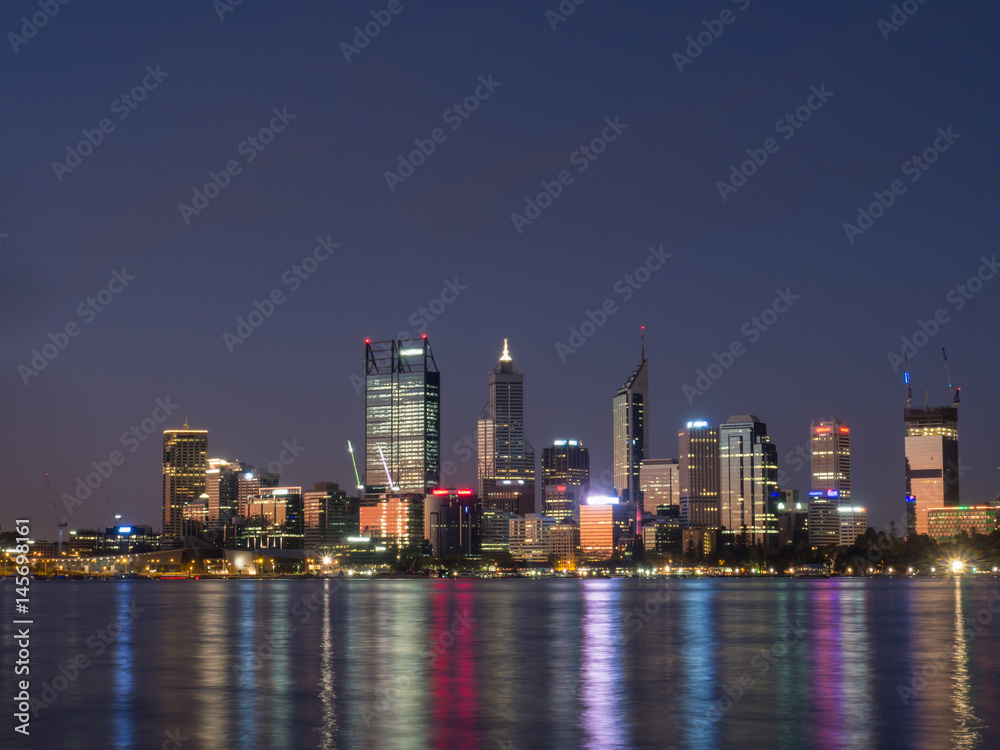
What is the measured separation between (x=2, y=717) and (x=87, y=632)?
5270 cm

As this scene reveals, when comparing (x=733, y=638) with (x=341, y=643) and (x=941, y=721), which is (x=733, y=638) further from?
(x=941, y=721)

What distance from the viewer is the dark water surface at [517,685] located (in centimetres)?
3981

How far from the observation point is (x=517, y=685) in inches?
2125

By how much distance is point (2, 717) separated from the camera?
4453 centimetres

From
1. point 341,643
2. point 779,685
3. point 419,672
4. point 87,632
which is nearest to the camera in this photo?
point 779,685

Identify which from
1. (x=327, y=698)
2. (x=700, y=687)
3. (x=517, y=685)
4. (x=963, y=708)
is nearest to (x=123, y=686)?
(x=327, y=698)

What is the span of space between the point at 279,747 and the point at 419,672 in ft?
73.0

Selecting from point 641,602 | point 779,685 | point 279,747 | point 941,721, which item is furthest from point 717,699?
point 641,602

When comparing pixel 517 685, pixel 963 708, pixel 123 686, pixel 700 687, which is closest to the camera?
pixel 963 708

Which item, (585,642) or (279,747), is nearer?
(279,747)

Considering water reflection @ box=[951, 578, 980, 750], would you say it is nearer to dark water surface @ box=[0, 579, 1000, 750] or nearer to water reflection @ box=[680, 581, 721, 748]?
dark water surface @ box=[0, 579, 1000, 750]

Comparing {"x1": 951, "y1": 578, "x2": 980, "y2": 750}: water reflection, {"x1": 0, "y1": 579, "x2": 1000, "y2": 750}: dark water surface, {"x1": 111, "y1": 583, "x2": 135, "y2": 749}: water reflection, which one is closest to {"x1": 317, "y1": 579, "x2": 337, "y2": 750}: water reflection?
{"x1": 0, "y1": 579, "x2": 1000, "y2": 750}: dark water surface

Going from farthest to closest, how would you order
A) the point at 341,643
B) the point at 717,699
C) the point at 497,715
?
the point at 341,643
the point at 717,699
the point at 497,715

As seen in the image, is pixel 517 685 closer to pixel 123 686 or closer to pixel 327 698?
pixel 327 698
